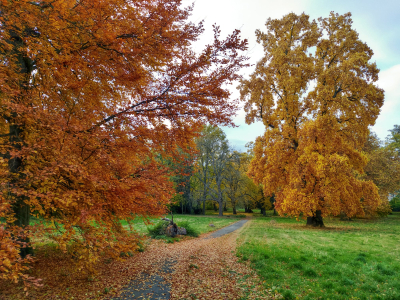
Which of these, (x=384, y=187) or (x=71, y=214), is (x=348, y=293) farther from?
(x=384, y=187)

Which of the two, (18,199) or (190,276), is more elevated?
(18,199)

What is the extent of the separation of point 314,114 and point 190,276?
A: 655 inches

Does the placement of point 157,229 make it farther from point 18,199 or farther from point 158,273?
point 18,199

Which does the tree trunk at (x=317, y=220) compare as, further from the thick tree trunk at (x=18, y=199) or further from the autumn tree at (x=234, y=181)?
the thick tree trunk at (x=18, y=199)

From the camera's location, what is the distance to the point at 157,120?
19.2 ft

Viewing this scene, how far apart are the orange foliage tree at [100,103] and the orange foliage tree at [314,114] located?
1264 cm

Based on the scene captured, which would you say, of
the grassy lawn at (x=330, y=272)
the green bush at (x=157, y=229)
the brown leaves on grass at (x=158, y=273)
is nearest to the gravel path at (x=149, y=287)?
the brown leaves on grass at (x=158, y=273)

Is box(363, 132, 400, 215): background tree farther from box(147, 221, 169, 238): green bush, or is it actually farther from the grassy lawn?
box(147, 221, 169, 238): green bush

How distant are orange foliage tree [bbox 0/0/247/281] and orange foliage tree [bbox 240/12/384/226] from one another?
498 inches

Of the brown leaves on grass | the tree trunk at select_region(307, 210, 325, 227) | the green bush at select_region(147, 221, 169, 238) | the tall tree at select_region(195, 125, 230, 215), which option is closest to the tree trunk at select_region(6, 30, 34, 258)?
the brown leaves on grass

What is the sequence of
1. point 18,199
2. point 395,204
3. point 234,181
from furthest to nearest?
point 395,204 < point 234,181 < point 18,199

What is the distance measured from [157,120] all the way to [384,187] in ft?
103

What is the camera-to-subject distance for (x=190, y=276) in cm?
708

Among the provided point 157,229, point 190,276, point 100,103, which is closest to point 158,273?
point 190,276
